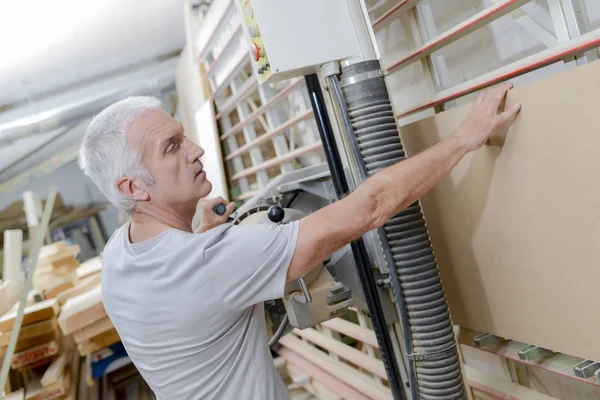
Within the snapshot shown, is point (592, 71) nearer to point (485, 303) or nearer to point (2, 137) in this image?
point (485, 303)

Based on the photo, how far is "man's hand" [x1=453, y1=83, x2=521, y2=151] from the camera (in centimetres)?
109

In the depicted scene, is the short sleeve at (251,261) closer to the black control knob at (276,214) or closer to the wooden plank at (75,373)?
the black control knob at (276,214)

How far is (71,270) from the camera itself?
14.3ft

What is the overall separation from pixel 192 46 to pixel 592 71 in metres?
3.31

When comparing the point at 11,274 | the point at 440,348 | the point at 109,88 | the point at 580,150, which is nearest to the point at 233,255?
the point at 440,348

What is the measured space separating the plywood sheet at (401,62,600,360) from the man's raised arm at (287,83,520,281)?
86 millimetres

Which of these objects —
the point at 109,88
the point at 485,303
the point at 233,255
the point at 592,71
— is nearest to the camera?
the point at 592,71

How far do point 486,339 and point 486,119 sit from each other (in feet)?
2.13

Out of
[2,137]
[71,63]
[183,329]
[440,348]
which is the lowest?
[440,348]

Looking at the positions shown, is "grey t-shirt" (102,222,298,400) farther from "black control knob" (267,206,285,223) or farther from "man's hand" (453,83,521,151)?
"man's hand" (453,83,521,151)

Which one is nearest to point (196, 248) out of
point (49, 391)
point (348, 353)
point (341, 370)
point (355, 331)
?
point (355, 331)

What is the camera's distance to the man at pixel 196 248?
1.03 meters

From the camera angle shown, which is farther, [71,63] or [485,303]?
[71,63]

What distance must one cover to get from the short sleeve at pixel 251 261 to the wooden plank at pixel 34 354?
2.47 m
